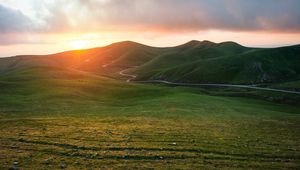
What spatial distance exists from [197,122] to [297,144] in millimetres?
14088

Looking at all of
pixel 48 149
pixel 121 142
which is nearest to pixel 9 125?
pixel 48 149

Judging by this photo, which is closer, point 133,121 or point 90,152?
point 90,152

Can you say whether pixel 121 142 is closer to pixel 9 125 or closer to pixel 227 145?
pixel 227 145

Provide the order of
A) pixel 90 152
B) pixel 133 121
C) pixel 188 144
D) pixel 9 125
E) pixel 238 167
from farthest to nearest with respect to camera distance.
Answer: pixel 133 121 < pixel 9 125 < pixel 188 144 < pixel 90 152 < pixel 238 167

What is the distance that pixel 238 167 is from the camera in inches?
786

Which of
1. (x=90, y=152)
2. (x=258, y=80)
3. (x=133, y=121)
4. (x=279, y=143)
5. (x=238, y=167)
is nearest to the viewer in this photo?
(x=238, y=167)

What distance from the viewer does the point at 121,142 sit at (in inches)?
1021

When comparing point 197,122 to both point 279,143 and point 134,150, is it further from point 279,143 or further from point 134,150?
point 134,150

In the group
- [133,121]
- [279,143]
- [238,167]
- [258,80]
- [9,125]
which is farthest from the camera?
[258,80]

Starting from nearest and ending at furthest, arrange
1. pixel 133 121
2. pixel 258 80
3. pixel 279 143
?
1. pixel 279 143
2. pixel 133 121
3. pixel 258 80

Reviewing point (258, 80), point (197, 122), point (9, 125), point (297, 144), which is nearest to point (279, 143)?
point (297, 144)

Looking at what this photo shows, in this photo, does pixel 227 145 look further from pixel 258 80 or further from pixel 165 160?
pixel 258 80

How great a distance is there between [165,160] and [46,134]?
13855 mm

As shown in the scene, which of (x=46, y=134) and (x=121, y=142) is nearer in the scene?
(x=121, y=142)
